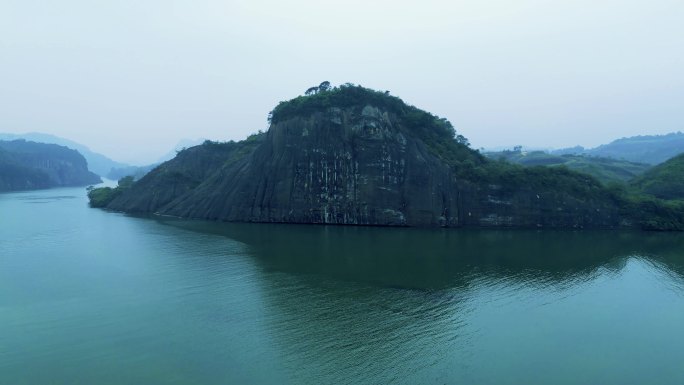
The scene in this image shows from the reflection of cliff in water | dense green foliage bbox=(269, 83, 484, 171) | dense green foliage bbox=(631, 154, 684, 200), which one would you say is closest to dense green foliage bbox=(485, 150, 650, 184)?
dense green foliage bbox=(631, 154, 684, 200)

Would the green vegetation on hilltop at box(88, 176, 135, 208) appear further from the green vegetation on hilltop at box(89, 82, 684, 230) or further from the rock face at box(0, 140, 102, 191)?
the rock face at box(0, 140, 102, 191)

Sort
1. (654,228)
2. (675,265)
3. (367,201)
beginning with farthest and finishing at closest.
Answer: (367,201), (654,228), (675,265)

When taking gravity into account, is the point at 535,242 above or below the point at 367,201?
below

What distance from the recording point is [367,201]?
62156 mm

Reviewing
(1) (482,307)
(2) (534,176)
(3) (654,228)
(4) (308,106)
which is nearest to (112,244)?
(4) (308,106)

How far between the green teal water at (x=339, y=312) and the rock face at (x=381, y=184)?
1226 centimetres

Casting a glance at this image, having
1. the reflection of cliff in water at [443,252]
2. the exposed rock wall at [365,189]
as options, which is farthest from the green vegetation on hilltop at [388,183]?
the reflection of cliff in water at [443,252]

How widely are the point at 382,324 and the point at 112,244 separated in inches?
1479

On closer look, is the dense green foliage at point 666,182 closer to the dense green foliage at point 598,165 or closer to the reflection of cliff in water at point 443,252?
the dense green foliage at point 598,165

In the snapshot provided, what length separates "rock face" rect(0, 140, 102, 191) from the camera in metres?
139

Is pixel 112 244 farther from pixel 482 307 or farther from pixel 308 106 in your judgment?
pixel 482 307

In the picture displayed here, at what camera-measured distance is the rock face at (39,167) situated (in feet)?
456

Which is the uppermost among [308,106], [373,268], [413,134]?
[308,106]

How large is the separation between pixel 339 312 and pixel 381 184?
1483 inches
